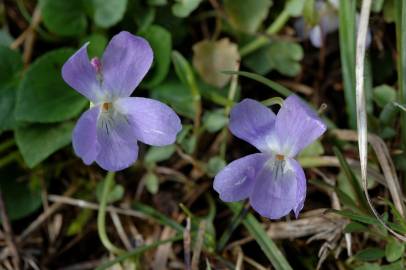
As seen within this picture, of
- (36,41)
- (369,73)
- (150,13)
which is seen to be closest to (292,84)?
(369,73)

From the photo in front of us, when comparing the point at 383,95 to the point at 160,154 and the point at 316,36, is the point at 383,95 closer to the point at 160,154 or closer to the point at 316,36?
the point at 316,36

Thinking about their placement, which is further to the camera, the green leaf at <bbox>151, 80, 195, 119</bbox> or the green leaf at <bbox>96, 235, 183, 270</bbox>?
the green leaf at <bbox>151, 80, 195, 119</bbox>

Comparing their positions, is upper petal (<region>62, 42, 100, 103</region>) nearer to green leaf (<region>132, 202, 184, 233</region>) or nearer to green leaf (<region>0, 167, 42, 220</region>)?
green leaf (<region>132, 202, 184, 233</region>)

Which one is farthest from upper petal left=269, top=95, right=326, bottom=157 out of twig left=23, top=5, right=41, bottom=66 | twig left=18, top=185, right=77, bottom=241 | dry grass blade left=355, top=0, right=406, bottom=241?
twig left=23, top=5, right=41, bottom=66

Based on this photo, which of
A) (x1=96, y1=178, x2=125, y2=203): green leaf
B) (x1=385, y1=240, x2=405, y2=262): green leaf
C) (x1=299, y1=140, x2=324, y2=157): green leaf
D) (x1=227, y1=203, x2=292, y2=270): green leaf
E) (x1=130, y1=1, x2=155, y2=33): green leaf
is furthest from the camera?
(x1=130, y1=1, x2=155, y2=33): green leaf

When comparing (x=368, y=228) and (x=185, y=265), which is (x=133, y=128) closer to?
(x=185, y=265)
